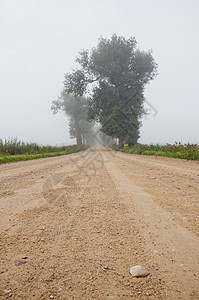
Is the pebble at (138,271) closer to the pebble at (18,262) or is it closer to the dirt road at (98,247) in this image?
the dirt road at (98,247)

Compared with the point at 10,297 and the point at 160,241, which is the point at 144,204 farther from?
the point at 10,297

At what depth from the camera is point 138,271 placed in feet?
2.73

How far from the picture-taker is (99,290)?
74 cm

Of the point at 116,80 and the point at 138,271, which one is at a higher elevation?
the point at 116,80

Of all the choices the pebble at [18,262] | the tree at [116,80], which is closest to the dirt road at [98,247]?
the pebble at [18,262]

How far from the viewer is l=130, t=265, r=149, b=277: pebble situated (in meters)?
0.82

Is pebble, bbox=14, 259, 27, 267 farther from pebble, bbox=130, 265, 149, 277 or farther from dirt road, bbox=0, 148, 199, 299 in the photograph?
pebble, bbox=130, 265, 149, 277

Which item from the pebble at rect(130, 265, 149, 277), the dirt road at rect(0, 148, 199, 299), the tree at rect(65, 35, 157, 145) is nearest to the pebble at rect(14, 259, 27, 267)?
the dirt road at rect(0, 148, 199, 299)

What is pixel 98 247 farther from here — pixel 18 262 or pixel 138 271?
pixel 18 262

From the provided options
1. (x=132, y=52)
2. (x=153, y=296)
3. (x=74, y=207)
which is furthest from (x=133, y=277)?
(x=132, y=52)

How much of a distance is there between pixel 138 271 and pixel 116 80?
21.6 metres

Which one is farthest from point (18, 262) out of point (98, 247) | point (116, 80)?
point (116, 80)

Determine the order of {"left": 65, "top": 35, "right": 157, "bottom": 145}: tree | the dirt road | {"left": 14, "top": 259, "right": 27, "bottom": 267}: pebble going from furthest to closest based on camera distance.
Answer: {"left": 65, "top": 35, "right": 157, "bottom": 145}: tree
{"left": 14, "top": 259, "right": 27, "bottom": 267}: pebble
the dirt road

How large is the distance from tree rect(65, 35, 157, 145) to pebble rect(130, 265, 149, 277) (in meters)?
18.1
